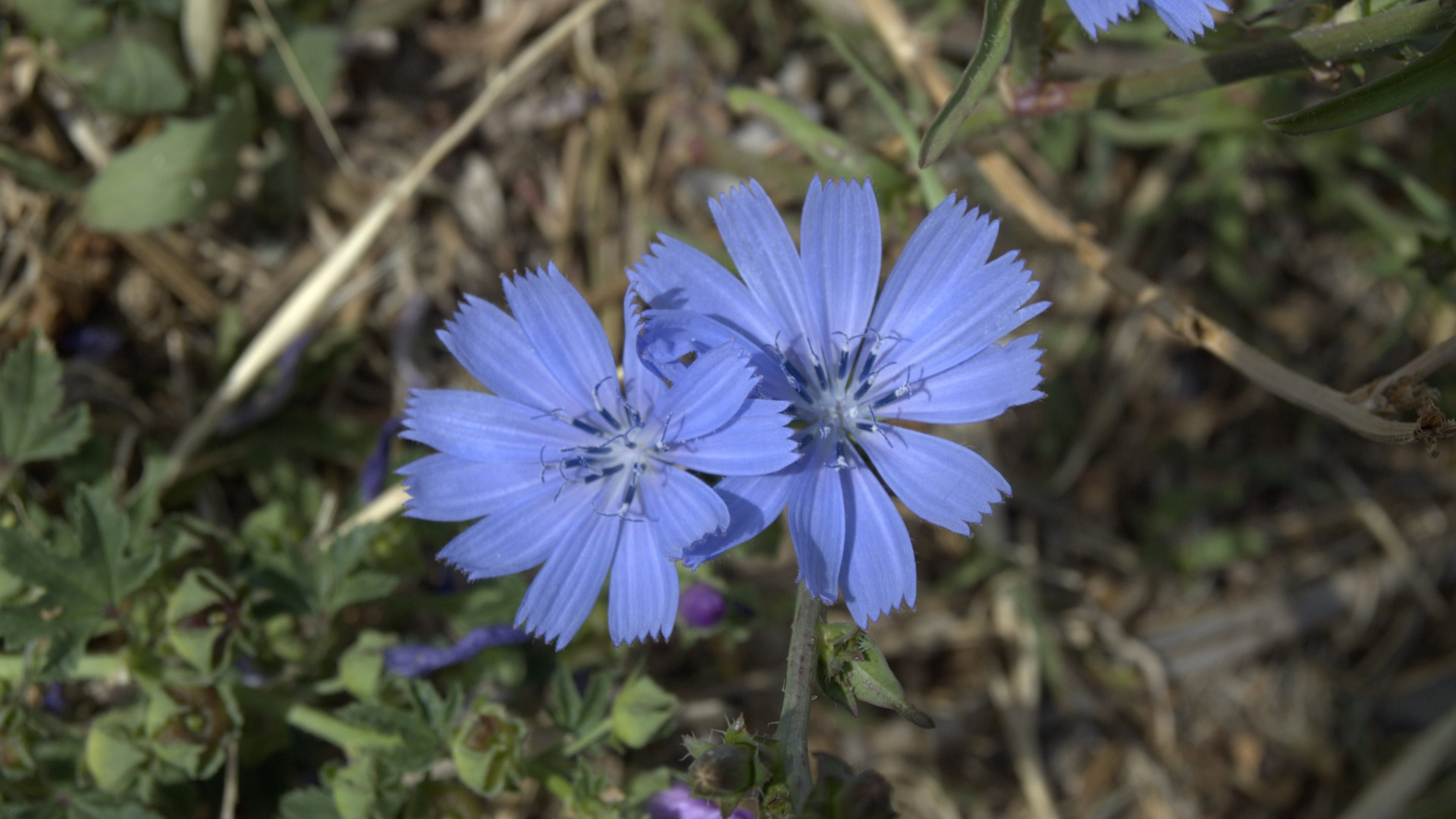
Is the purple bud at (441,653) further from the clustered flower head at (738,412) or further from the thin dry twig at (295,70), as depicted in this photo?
the thin dry twig at (295,70)

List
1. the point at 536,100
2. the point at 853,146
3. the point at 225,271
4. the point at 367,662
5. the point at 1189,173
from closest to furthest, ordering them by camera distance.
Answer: the point at 367,662
the point at 853,146
the point at 225,271
the point at 536,100
the point at 1189,173

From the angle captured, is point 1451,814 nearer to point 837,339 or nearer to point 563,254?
point 837,339

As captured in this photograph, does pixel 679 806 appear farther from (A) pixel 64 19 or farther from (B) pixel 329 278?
(A) pixel 64 19

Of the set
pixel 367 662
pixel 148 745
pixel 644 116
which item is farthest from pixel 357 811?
pixel 644 116

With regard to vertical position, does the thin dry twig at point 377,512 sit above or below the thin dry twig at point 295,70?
below

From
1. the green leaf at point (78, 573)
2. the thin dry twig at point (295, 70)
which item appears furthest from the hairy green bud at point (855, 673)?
the thin dry twig at point (295, 70)

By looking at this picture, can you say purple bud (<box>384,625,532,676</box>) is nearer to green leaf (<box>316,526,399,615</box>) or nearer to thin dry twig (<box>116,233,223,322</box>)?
green leaf (<box>316,526,399,615</box>)
